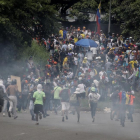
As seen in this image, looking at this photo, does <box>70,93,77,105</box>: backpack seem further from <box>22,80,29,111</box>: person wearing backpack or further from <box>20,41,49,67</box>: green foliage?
<box>20,41,49,67</box>: green foliage

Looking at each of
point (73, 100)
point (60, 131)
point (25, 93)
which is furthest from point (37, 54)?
point (60, 131)

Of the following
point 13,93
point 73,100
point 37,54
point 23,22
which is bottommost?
point 73,100

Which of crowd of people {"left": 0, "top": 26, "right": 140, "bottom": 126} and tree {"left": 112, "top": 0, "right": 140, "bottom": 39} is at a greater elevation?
tree {"left": 112, "top": 0, "right": 140, "bottom": 39}

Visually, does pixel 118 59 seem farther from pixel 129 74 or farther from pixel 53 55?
pixel 53 55

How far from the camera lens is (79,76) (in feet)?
75.9

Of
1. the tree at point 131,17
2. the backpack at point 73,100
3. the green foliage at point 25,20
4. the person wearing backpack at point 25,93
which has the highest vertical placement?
the tree at point 131,17

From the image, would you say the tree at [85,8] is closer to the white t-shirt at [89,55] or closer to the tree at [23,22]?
the white t-shirt at [89,55]

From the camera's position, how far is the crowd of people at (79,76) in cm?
1697

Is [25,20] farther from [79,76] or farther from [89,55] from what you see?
[89,55]

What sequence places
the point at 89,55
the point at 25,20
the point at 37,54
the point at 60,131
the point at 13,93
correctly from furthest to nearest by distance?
the point at 89,55 < the point at 37,54 < the point at 25,20 < the point at 13,93 < the point at 60,131

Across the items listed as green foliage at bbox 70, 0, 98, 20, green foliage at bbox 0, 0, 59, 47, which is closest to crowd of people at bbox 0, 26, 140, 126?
green foliage at bbox 0, 0, 59, 47

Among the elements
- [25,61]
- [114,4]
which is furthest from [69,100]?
[114,4]

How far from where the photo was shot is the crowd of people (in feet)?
55.7

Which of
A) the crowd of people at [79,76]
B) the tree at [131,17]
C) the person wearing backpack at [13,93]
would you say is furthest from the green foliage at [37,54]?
the person wearing backpack at [13,93]
